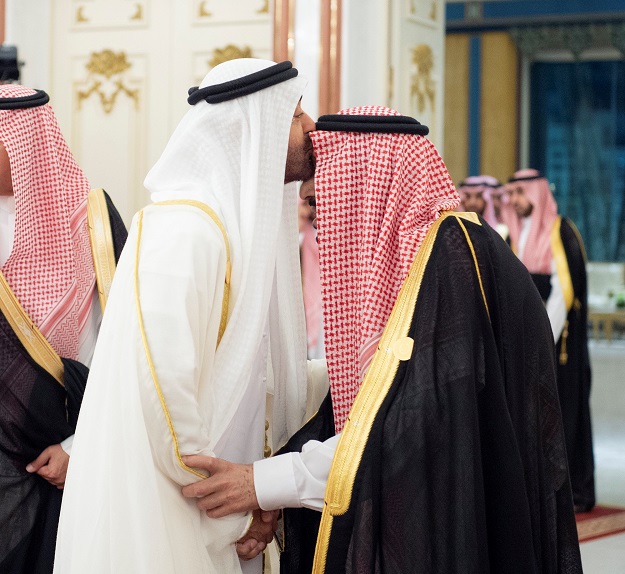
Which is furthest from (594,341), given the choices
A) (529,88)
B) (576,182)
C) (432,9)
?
(432,9)

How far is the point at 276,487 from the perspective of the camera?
6.20ft

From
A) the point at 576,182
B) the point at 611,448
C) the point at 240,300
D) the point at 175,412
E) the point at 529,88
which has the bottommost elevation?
the point at 611,448

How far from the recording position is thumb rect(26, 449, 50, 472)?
2346mm

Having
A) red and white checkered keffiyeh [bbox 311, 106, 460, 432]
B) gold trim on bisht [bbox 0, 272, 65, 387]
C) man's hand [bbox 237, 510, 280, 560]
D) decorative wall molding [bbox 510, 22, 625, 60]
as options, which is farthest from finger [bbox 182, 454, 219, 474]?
decorative wall molding [bbox 510, 22, 625, 60]

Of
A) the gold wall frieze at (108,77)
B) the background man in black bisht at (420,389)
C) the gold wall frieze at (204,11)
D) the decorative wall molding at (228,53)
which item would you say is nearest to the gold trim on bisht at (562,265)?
the decorative wall molding at (228,53)

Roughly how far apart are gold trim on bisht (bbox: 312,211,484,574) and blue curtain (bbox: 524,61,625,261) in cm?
1226

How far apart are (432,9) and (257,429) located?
16.0ft

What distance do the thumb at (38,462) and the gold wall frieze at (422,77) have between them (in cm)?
419

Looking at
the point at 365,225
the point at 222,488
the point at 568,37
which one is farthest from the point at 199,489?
the point at 568,37

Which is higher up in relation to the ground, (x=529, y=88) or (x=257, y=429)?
(x=529, y=88)

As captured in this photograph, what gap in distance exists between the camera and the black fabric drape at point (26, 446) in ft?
7.65

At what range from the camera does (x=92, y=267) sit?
8.50 ft

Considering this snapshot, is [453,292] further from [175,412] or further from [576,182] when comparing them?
[576,182]

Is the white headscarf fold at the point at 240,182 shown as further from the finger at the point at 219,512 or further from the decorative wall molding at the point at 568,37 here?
the decorative wall molding at the point at 568,37
